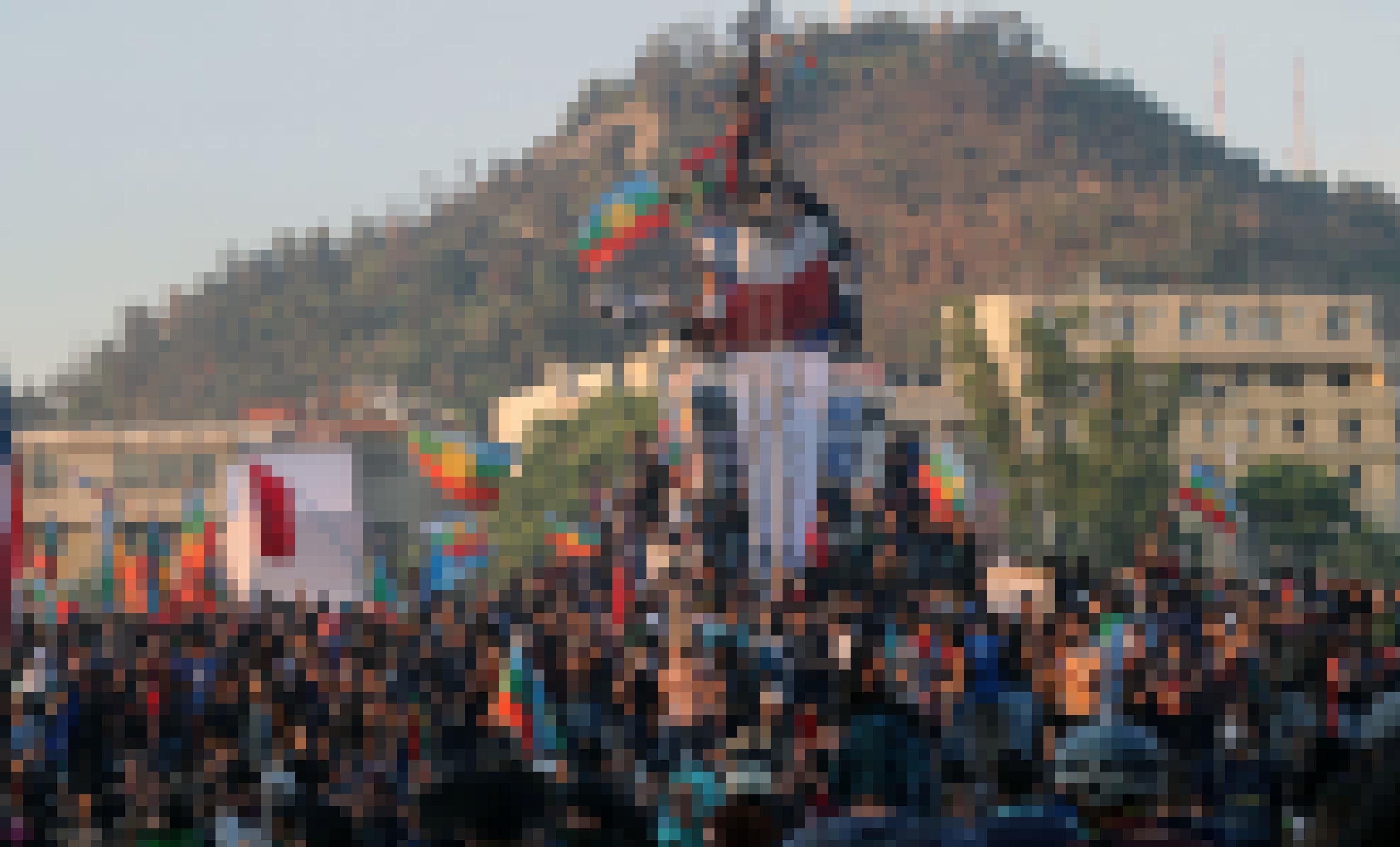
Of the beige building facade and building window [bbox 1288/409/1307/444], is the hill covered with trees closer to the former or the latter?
the beige building facade

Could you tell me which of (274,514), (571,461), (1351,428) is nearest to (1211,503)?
(274,514)

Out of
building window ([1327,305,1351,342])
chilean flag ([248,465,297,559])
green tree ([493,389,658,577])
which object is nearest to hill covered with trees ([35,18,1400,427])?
building window ([1327,305,1351,342])

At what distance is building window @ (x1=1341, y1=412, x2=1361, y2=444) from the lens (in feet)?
248

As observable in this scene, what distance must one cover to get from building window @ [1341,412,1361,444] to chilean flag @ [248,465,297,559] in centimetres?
6514

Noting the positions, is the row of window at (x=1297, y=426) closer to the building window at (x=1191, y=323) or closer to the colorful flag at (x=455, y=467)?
the building window at (x=1191, y=323)

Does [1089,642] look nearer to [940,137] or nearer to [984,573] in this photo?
[984,573]

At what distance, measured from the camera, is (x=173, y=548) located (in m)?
20.0

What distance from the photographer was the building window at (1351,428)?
75625mm

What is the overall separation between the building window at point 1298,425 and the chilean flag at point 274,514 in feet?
214

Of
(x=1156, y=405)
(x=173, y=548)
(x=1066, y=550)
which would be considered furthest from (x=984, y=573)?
(x=1156, y=405)

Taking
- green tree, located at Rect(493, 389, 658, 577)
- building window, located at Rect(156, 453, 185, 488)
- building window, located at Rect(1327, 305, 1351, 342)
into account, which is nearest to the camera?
green tree, located at Rect(493, 389, 658, 577)

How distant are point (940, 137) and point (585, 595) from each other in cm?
11205

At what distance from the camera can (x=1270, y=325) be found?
79812 millimetres

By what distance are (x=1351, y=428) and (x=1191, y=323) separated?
310 inches
